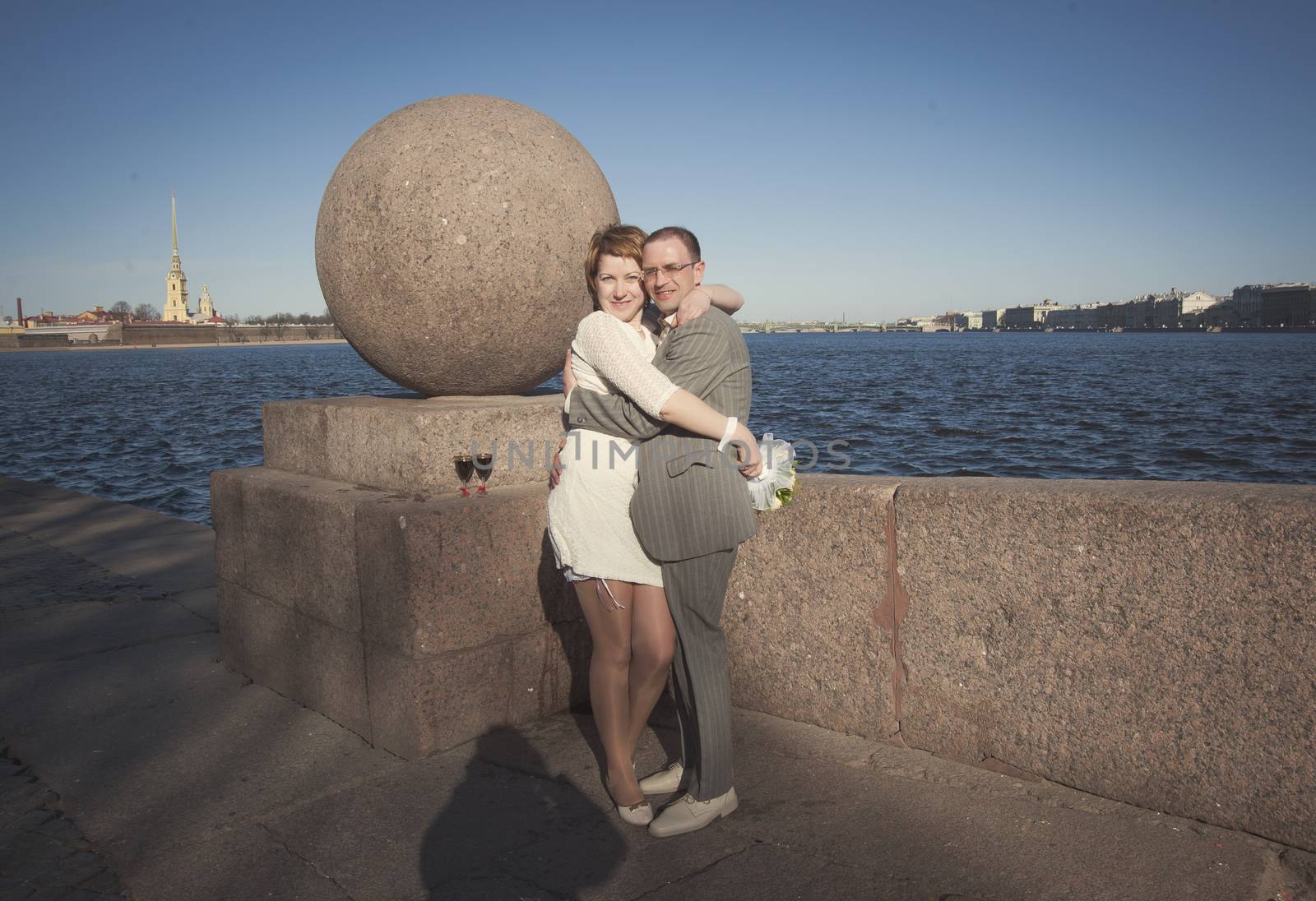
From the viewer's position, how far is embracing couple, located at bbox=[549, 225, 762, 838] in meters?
2.77

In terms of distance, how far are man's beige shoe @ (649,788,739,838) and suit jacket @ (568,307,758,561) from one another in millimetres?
779

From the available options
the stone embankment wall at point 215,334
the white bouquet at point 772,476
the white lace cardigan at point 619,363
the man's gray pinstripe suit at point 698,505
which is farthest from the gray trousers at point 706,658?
the stone embankment wall at point 215,334

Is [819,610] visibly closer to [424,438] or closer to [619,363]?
[619,363]

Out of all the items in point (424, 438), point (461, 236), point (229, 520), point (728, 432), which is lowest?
point (229, 520)

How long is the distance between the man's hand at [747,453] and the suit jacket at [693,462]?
3cm

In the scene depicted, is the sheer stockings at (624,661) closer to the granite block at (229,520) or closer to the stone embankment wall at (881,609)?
the stone embankment wall at (881,609)

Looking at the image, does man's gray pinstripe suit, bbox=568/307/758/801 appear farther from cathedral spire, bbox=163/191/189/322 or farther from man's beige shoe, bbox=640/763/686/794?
cathedral spire, bbox=163/191/189/322

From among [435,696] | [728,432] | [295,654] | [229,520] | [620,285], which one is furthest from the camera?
[229,520]

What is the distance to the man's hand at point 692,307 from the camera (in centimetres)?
283

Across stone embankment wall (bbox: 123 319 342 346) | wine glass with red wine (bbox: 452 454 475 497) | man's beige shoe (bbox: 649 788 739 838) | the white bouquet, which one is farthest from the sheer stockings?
stone embankment wall (bbox: 123 319 342 346)

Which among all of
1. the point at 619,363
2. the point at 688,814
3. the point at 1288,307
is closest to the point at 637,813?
the point at 688,814

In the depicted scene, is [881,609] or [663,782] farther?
[881,609]

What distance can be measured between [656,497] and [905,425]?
2747cm

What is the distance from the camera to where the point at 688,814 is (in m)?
2.85
